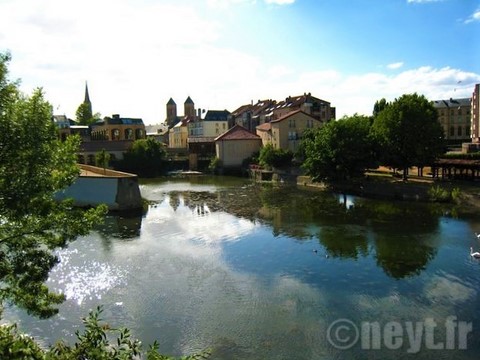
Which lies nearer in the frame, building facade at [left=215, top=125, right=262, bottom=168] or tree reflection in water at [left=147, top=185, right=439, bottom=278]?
tree reflection in water at [left=147, top=185, right=439, bottom=278]

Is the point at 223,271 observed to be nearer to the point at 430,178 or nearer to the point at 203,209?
the point at 203,209

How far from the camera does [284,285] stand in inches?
770

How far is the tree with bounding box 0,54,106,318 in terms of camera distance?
8.23 m

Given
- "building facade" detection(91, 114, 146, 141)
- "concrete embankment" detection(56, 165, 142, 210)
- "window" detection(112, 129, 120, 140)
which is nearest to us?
"concrete embankment" detection(56, 165, 142, 210)

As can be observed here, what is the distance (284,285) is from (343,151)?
29.7 m

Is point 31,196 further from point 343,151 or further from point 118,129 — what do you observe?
point 118,129

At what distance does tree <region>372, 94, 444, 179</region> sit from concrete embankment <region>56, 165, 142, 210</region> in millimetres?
25805

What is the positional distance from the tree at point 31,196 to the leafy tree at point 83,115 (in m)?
122

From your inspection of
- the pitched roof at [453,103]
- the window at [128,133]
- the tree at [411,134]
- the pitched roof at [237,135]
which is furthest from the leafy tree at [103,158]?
the pitched roof at [453,103]

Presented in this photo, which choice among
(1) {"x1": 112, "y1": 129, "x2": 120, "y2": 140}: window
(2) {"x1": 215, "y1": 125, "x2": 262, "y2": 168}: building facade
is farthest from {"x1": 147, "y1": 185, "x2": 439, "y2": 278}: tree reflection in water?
(1) {"x1": 112, "y1": 129, "x2": 120, "y2": 140}: window

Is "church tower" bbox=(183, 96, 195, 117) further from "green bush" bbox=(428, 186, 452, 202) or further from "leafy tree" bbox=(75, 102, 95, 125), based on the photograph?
"green bush" bbox=(428, 186, 452, 202)

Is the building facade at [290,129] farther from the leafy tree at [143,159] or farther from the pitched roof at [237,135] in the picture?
→ the leafy tree at [143,159]

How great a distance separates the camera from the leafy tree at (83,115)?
125 meters

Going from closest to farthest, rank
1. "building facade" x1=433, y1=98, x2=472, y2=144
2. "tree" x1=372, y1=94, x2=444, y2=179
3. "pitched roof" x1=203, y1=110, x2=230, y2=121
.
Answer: "tree" x1=372, y1=94, x2=444, y2=179, "building facade" x1=433, y1=98, x2=472, y2=144, "pitched roof" x1=203, y1=110, x2=230, y2=121
